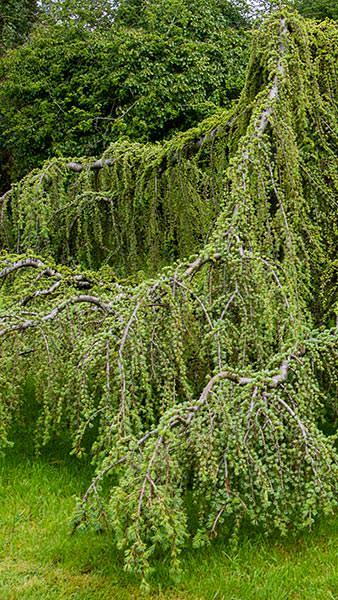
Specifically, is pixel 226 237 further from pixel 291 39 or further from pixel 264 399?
pixel 291 39

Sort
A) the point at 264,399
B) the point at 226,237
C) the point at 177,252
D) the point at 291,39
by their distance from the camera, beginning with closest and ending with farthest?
the point at 264,399 → the point at 226,237 → the point at 291,39 → the point at 177,252

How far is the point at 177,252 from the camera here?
424 centimetres

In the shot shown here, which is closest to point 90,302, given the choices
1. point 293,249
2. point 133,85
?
point 293,249

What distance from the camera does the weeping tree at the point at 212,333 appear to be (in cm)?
221

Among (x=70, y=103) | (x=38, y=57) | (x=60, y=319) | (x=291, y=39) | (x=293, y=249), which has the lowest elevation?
(x=60, y=319)

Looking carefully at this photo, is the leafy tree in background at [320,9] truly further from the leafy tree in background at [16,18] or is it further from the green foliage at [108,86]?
the leafy tree in background at [16,18]

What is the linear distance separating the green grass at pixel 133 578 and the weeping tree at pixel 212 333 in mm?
111

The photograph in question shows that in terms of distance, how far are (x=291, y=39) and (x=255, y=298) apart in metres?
1.44

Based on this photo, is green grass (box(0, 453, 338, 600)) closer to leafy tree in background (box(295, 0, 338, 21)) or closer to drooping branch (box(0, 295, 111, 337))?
drooping branch (box(0, 295, 111, 337))

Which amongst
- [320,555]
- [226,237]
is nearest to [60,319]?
[226,237]

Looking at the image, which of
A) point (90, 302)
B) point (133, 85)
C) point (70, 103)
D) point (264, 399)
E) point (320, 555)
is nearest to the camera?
point (264, 399)

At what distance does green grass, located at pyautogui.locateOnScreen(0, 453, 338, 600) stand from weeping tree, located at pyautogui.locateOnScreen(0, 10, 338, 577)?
0.36 ft

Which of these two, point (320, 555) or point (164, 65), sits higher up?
point (164, 65)

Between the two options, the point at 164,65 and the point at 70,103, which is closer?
the point at 164,65
